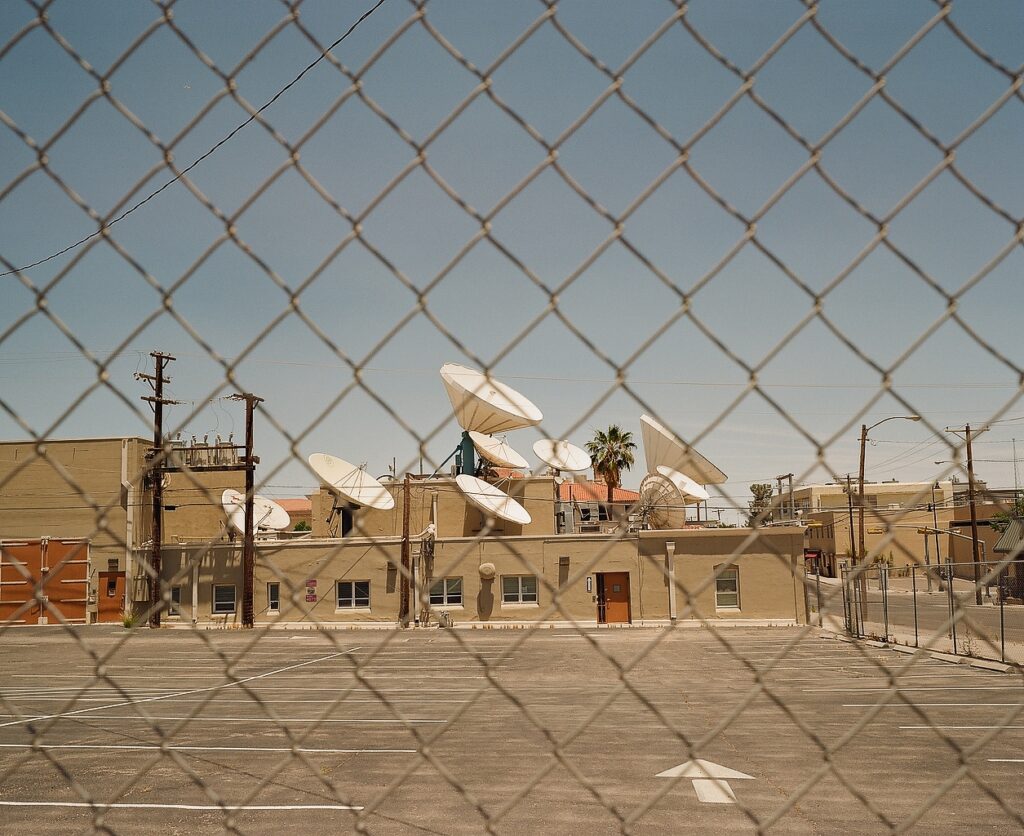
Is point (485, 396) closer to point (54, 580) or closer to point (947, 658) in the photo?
point (947, 658)

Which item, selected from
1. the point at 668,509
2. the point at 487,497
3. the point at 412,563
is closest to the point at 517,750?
the point at 487,497

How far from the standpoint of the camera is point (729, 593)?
34.3 m

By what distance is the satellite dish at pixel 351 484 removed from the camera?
3851mm

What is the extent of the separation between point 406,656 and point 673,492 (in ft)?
47.9

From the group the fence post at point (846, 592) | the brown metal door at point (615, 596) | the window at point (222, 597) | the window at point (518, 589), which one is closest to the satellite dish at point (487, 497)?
the fence post at point (846, 592)

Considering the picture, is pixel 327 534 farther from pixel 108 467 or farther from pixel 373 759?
pixel 373 759

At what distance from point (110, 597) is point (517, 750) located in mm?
36153

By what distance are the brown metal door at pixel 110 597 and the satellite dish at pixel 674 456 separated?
29406 mm

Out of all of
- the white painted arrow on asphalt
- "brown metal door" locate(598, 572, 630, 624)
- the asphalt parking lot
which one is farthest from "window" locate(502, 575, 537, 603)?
the white painted arrow on asphalt

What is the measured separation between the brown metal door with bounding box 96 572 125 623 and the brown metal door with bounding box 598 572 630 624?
23.9 metres

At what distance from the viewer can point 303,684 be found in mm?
17984

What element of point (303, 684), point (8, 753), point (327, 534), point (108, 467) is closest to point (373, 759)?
point (8, 753)

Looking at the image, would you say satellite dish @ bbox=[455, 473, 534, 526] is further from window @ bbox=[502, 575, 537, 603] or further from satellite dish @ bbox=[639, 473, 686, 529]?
window @ bbox=[502, 575, 537, 603]

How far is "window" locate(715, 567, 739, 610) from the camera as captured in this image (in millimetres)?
34062
